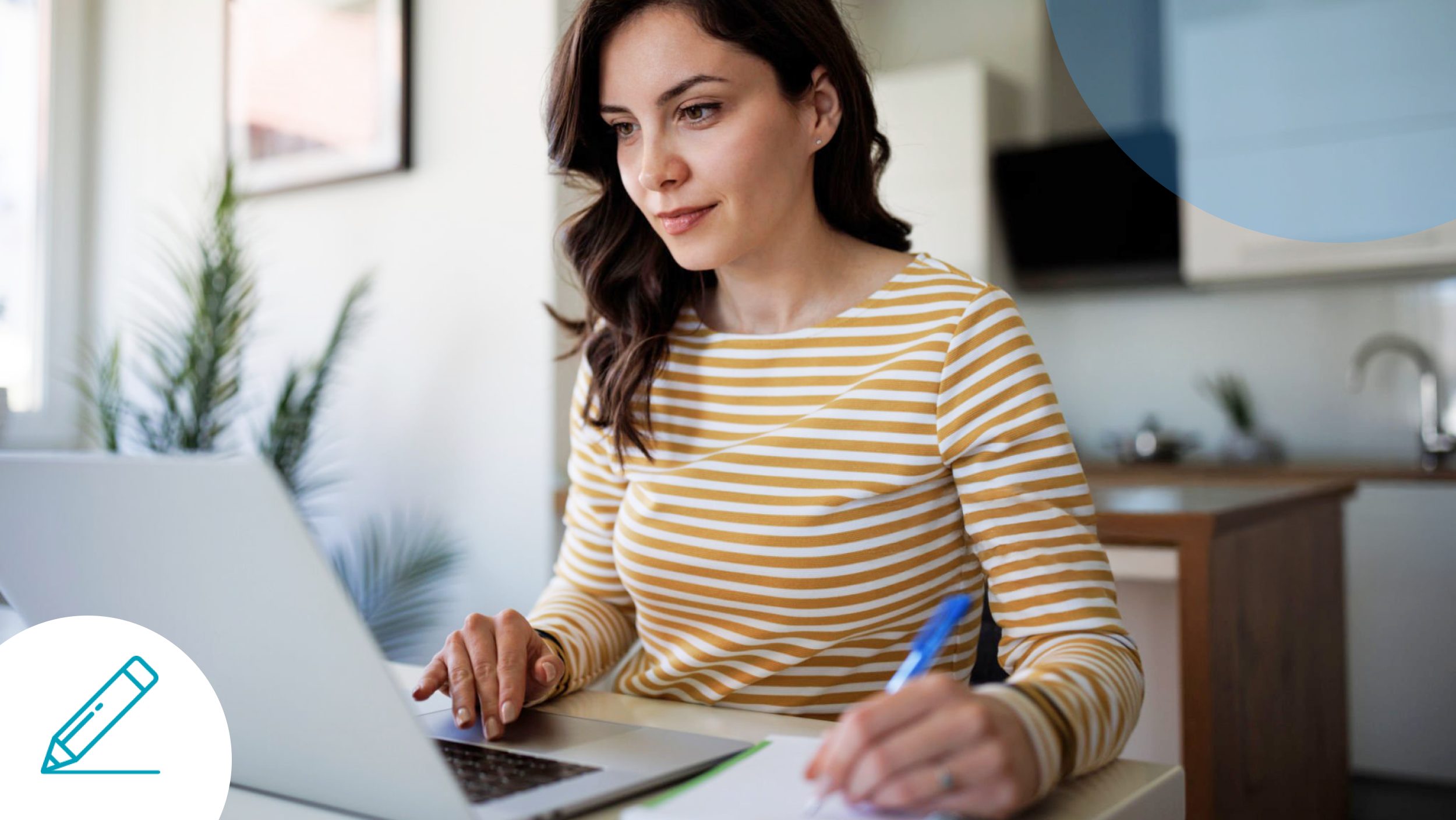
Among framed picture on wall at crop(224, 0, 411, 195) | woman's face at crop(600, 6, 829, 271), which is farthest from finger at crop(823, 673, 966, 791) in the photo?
framed picture on wall at crop(224, 0, 411, 195)

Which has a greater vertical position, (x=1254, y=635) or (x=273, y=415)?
(x=273, y=415)

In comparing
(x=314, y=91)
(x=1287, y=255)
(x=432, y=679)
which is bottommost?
(x=432, y=679)

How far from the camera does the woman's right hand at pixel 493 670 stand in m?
0.86

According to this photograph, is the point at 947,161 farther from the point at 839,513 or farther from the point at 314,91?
the point at 839,513

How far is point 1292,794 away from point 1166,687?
0.36m

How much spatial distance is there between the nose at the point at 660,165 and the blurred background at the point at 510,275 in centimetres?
31

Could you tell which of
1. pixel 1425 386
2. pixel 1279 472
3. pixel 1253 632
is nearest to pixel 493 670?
pixel 1253 632

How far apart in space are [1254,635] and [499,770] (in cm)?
132

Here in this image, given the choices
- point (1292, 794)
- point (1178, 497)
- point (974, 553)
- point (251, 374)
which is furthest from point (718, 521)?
point (251, 374)

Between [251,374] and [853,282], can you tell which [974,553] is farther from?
[251,374]

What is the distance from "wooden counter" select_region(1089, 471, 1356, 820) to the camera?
1.47 meters

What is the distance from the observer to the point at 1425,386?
3471mm

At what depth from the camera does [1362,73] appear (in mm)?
964

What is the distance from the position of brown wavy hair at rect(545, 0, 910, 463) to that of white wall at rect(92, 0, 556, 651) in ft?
3.23
